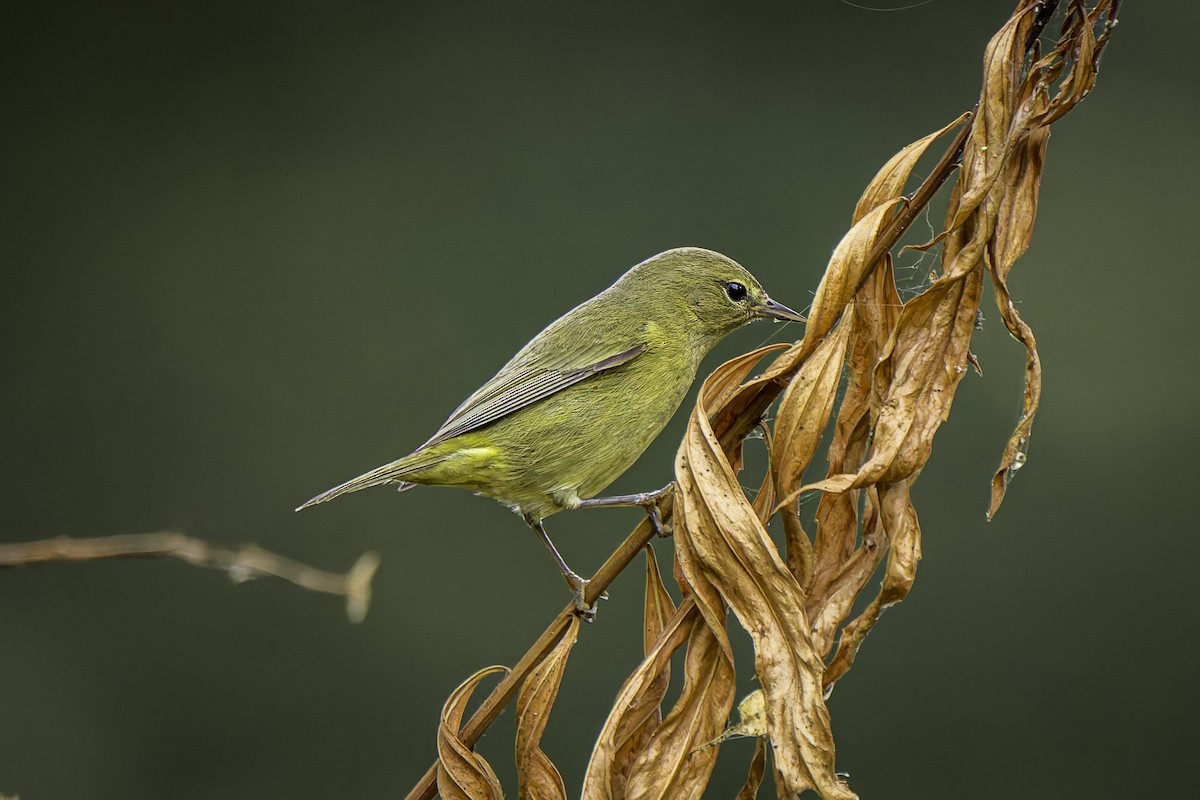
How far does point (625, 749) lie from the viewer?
1.75 meters

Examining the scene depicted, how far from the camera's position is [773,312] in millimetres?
3412

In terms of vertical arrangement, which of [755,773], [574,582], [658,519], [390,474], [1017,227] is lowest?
[755,773]

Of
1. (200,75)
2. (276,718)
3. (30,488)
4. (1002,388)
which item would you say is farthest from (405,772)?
(200,75)

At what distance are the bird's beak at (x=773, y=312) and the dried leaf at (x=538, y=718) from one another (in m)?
1.75

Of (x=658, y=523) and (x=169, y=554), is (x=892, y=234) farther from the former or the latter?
(x=169, y=554)

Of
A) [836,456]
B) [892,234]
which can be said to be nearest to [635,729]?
[836,456]

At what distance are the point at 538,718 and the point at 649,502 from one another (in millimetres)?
1068

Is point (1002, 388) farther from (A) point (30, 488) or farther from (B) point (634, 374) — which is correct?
(A) point (30, 488)

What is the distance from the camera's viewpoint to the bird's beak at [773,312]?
3352 mm

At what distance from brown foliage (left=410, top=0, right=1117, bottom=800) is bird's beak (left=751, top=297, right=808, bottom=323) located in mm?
1632

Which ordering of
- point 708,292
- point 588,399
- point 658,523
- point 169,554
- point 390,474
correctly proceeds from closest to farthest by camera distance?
point 169,554 → point 658,523 → point 390,474 → point 588,399 → point 708,292

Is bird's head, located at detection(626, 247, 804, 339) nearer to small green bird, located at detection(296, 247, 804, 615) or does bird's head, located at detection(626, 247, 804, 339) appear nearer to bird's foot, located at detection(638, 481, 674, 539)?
small green bird, located at detection(296, 247, 804, 615)

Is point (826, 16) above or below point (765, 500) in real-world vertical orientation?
above

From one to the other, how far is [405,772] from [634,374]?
3.50 metres
